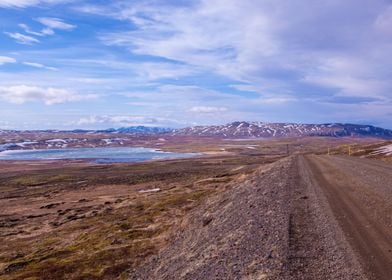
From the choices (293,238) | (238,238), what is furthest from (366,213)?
(238,238)

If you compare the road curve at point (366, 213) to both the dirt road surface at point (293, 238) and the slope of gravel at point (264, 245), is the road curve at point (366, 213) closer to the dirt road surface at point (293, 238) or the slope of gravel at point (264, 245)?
the dirt road surface at point (293, 238)

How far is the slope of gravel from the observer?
15.8m

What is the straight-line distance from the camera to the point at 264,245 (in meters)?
19.6

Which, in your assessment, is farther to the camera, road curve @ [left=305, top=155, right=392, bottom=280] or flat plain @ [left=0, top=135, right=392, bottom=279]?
flat plain @ [left=0, top=135, right=392, bottom=279]

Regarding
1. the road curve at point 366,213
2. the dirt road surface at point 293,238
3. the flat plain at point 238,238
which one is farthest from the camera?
the flat plain at point 238,238

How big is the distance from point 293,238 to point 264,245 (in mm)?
1449

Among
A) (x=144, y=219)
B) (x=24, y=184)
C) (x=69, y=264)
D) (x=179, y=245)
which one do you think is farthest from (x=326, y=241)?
(x=24, y=184)

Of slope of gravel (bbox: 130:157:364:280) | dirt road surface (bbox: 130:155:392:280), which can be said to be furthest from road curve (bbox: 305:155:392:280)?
slope of gravel (bbox: 130:157:364:280)

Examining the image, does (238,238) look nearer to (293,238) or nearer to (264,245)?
(264,245)

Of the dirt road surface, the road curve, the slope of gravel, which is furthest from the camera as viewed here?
the slope of gravel

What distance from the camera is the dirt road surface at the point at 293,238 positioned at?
1560 centimetres

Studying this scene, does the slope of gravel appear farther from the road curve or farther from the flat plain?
the road curve

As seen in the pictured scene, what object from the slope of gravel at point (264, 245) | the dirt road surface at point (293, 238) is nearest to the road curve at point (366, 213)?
the dirt road surface at point (293, 238)

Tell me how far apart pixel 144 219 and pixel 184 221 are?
8930 millimetres
